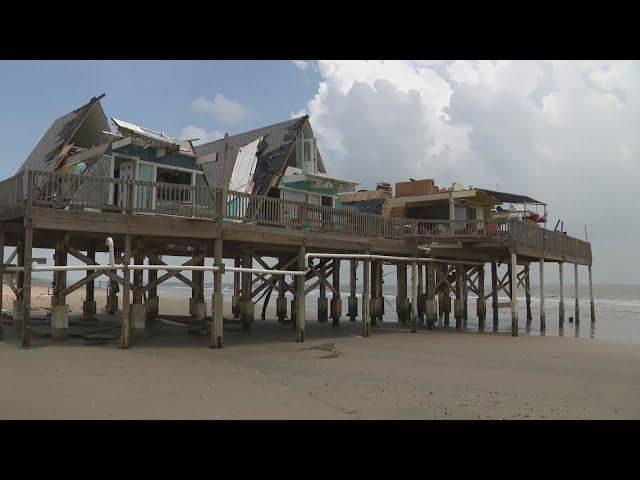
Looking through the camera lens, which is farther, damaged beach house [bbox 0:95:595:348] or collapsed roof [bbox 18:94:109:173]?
collapsed roof [bbox 18:94:109:173]

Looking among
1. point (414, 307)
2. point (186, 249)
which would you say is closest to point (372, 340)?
point (414, 307)

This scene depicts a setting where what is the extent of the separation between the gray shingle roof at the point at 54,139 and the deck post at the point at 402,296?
52.3 ft

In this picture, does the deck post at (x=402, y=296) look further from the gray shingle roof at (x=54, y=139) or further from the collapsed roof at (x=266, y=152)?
the gray shingle roof at (x=54, y=139)

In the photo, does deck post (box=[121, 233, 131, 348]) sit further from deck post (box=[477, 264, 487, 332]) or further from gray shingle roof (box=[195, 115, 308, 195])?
deck post (box=[477, 264, 487, 332])

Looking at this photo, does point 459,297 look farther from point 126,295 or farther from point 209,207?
point 126,295

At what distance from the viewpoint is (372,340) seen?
62.6 feet

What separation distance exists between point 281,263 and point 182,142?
21.0 feet

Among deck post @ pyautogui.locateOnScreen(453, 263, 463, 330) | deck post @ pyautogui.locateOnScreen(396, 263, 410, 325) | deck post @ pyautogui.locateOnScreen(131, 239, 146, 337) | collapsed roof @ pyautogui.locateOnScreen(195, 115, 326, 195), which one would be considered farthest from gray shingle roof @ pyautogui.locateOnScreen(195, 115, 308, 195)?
deck post @ pyautogui.locateOnScreen(453, 263, 463, 330)

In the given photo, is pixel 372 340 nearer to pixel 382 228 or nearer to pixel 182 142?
pixel 382 228

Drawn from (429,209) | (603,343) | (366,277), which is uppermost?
(429,209)

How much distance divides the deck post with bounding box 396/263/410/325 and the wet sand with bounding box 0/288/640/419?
29.3 ft

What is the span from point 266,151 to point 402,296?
9.92 m

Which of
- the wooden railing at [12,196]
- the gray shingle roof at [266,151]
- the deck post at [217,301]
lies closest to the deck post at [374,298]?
the gray shingle roof at [266,151]

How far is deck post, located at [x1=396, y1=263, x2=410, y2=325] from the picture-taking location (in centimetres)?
2695
